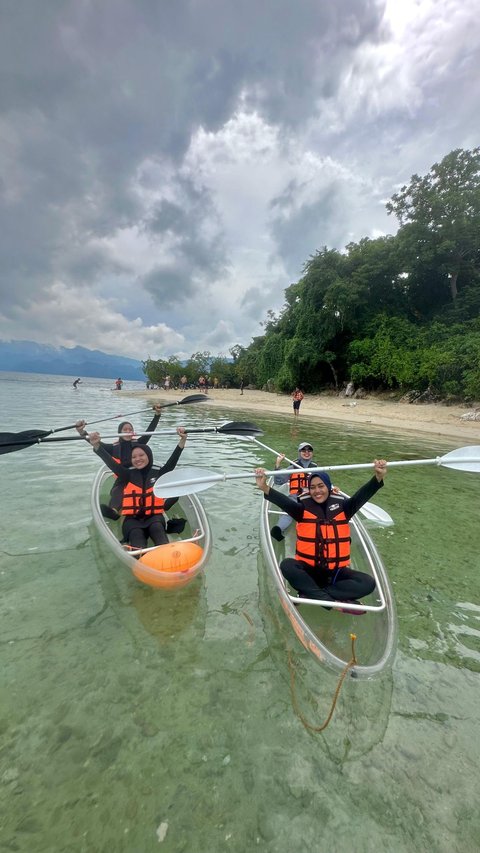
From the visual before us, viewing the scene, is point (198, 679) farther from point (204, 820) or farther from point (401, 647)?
point (401, 647)

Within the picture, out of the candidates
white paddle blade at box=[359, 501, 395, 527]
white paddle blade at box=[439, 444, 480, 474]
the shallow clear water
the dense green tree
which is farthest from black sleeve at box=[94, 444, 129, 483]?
the dense green tree

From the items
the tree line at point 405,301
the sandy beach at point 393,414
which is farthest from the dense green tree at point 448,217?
the sandy beach at point 393,414

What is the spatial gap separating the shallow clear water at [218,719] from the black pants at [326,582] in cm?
57

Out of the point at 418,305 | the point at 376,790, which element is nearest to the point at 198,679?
the point at 376,790

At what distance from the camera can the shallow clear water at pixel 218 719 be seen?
2.22 m

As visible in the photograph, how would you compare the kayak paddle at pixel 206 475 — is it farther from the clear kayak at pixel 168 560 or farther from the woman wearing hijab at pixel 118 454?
the woman wearing hijab at pixel 118 454

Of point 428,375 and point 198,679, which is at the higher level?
point 428,375

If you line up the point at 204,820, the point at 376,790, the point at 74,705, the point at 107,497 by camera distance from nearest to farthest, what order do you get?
the point at 204,820, the point at 376,790, the point at 74,705, the point at 107,497

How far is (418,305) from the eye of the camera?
3488 cm

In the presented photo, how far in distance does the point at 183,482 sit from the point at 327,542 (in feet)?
6.99

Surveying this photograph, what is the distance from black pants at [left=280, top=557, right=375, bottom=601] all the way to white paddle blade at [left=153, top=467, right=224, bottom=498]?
157 cm

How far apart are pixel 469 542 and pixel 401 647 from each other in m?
3.59

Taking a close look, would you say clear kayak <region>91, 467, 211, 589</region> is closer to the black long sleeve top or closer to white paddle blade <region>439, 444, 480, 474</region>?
the black long sleeve top

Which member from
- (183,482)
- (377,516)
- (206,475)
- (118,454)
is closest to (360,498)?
(206,475)
